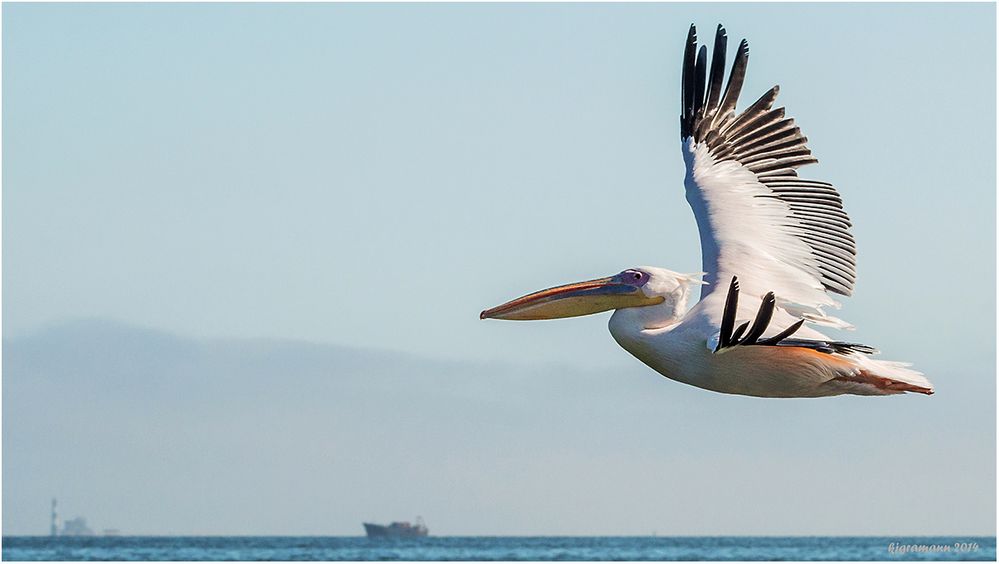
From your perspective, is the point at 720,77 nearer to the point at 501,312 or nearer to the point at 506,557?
the point at 501,312

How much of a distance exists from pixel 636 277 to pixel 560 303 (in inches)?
17.8

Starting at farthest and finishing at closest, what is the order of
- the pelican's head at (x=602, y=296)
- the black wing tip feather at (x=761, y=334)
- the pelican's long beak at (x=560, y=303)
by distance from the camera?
the pelican's long beak at (x=560, y=303)
the pelican's head at (x=602, y=296)
the black wing tip feather at (x=761, y=334)

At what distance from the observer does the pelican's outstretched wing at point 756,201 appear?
917 cm

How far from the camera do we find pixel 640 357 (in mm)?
8594

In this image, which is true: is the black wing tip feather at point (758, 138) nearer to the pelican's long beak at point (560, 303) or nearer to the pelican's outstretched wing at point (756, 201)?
the pelican's outstretched wing at point (756, 201)

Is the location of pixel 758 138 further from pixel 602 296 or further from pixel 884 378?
pixel 884 378

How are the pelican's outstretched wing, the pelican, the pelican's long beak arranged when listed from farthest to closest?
the pelican's outstretched wing, the pelican's long beak, the pelican

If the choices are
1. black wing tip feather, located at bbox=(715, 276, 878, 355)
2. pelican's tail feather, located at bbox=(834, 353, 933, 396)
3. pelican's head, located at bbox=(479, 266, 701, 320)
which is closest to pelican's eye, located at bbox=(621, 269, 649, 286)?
pelican's head, located at bbox=(479, 266, 701, 320)

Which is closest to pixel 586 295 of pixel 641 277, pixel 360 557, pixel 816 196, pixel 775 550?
pixel 641 277

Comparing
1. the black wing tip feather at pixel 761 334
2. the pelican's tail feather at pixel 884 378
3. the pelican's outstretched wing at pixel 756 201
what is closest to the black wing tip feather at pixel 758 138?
the pelican's outstretched wing at pixel 756 201

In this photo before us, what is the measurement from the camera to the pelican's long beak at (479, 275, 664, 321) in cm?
892

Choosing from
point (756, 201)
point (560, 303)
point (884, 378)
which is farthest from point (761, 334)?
point (756, 201)

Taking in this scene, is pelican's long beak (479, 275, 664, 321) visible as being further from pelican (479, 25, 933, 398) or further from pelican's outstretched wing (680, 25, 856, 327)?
pelican's outstretched wing (680, 25, 856, 327)

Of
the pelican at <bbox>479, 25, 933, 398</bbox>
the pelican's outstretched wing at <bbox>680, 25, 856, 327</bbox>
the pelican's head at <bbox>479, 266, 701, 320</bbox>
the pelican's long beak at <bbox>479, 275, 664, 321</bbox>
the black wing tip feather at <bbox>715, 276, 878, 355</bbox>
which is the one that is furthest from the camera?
the pelican's outstretched wing at <bbox>680, 25, 856, 327</bbox>
